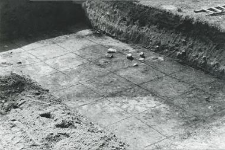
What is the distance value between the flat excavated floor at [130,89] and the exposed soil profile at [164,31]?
0.78ft

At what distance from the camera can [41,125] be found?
6.61 metres

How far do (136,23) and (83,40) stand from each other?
137 cm

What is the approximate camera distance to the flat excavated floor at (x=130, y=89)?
6.71m

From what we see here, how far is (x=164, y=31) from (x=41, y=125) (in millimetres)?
4164

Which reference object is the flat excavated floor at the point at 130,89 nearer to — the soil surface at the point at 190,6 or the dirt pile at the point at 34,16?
the dirt pile at the point at 34,16

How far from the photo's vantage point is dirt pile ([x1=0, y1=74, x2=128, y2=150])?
616 centimetres

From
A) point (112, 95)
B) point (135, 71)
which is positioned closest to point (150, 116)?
point (112, 95)

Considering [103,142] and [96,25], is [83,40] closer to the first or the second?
[96,25]

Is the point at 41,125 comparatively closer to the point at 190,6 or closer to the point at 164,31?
the point at 164,31

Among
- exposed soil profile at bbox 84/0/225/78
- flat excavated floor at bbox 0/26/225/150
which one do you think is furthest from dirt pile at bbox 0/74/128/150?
exposed soil profile at bbox 84/0/225/78

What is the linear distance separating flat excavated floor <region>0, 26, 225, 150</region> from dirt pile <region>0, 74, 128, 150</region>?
1.08ft

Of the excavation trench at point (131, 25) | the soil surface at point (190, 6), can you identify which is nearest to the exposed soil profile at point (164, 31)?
the excavation trench at point (131, 25)

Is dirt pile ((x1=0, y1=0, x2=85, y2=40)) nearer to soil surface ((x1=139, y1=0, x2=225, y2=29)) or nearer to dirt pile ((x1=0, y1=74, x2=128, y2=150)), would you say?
soil surface ((x1=139, y1=0, x2=225, y2=29))

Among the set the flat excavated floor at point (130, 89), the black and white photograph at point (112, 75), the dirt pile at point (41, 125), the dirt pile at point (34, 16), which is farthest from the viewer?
the dirt pile at point (34, 16)
